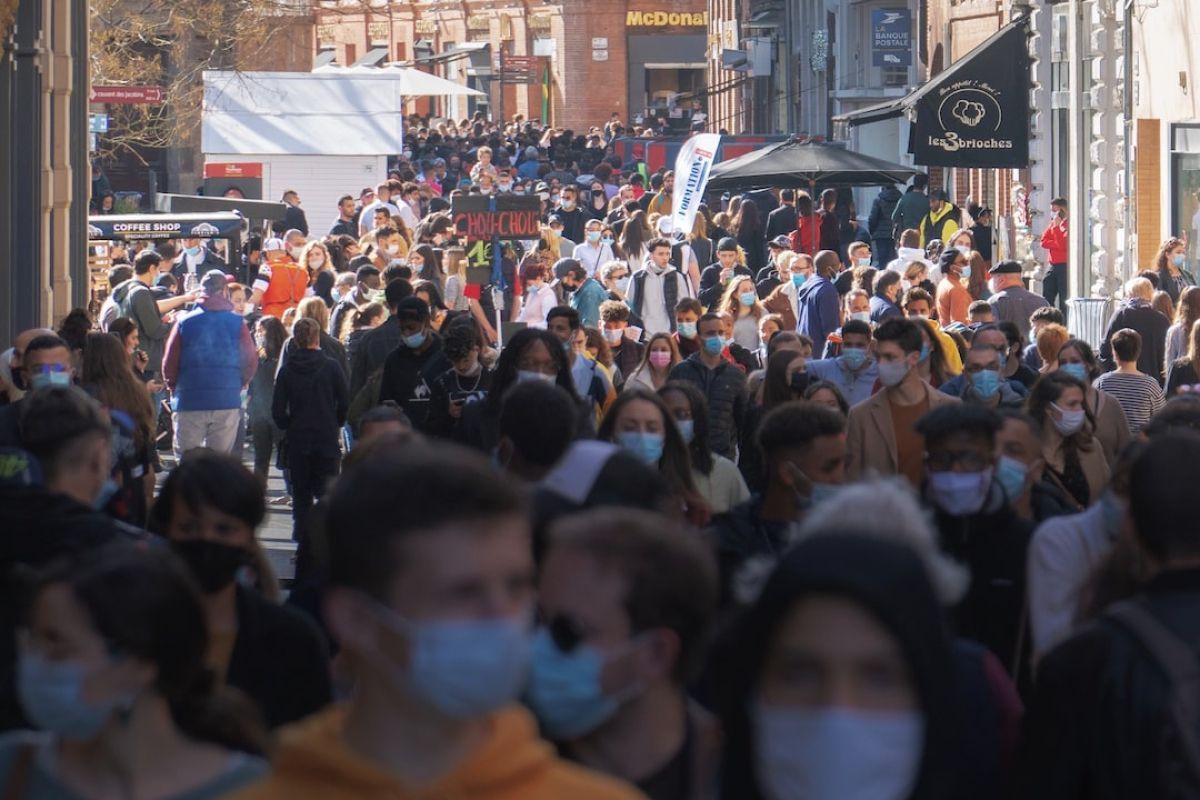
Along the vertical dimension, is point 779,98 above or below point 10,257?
above

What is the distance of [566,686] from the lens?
129 inches

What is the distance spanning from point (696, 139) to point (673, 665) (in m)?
20.1

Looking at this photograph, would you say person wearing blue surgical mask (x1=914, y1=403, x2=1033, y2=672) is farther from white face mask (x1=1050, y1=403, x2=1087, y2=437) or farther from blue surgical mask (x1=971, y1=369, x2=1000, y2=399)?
blue surgical mask (x1=971, y1=369, x2=1000, y2=399)

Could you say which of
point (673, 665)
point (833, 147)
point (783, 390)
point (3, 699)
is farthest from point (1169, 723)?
point (833, 147)

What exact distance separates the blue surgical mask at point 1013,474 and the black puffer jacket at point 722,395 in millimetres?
4735

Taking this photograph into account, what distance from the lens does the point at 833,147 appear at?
26.8 m

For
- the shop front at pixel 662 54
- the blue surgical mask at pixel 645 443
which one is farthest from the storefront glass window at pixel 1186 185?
the shop front at pixel 662 54

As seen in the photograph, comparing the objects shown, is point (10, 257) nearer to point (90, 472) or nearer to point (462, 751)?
point (90, 472)

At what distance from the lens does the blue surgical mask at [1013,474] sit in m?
6.77

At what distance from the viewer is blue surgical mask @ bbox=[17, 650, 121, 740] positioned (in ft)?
10.4

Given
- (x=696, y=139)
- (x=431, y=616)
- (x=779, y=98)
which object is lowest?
(x=431, y=616)

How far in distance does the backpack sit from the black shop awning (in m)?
20.7

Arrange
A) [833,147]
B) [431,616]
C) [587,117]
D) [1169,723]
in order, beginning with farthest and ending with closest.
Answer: [587,117] < [833,147] < [1169,723] < [431,616]

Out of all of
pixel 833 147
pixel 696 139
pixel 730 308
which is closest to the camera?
pixel 730 308
